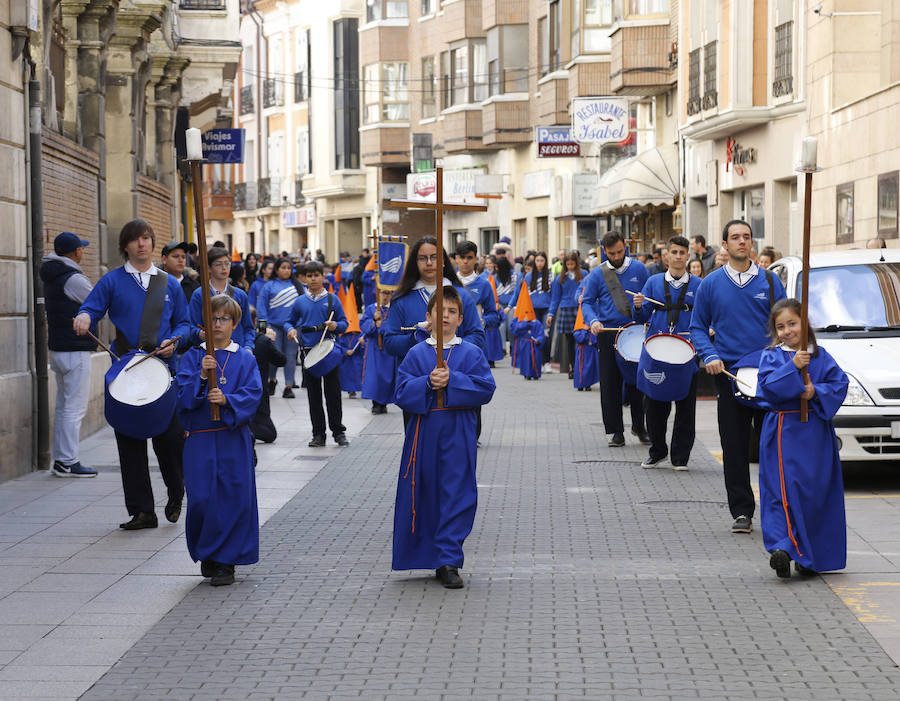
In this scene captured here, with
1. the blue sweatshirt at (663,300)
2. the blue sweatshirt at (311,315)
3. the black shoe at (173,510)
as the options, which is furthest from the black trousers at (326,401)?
the black shoe at (173,510)

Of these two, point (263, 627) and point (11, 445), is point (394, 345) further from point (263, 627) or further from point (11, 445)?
point (11, 445)

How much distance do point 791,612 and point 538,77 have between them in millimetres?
37535

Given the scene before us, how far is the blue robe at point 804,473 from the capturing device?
8.15 metres

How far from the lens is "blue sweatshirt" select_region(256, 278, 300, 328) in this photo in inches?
755

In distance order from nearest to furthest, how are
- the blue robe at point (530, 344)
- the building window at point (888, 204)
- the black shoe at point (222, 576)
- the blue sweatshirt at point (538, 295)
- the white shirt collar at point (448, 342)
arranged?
the black shoe at point (222, 576)
the white shirt collar at point (448, 342)
the building window at point (888, 204)
the blue robe at point (530, 344)
the blue sweatshirt at point (538, 295)

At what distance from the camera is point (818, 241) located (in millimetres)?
25625

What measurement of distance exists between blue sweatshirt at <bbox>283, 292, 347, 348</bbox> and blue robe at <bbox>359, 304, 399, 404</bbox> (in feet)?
1.71

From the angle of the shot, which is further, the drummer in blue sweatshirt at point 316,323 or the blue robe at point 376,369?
the blue robe at point 376,369

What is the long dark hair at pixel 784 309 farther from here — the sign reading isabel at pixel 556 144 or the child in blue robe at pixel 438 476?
the sign reading isabel at pixel 556 144

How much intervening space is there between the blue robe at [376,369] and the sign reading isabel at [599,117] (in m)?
16.2

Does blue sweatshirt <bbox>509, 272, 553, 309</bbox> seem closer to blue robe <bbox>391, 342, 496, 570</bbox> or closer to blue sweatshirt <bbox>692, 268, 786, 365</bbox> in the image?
blue sweatshirt <bbox>692, 268, 786, 365</bbox>

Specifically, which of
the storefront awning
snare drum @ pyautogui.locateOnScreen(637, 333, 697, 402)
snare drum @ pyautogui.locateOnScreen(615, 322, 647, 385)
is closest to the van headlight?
snare drum @ pyautogui.locateOnScreen(637, 333, 697, 402)

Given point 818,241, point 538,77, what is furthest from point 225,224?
point 818,241

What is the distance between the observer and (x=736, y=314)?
33.5 ft
